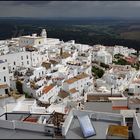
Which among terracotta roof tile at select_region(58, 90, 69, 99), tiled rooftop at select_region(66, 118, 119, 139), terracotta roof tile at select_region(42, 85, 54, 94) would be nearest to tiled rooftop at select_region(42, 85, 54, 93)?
terracotta roof tile at select_region(42, 85, 54, 94)

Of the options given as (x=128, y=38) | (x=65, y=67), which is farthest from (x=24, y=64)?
(x=128, y=38)

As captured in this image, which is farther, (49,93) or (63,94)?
(63,94)

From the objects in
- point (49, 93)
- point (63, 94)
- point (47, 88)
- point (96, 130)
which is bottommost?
point (63, 94)

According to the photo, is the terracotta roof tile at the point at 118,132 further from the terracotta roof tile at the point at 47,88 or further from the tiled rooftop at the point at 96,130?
the terracotta roof tile at the point at 47,88

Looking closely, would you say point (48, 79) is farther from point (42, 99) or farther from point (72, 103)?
point (72, 103)

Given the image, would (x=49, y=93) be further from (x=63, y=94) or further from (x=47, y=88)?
(x=63, y=94)

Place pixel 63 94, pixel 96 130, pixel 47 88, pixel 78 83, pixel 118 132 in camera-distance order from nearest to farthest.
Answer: pixel 118 132 < pixel 96 130 < pixel 47 88 < pixel 63 94 < pixel 78 83

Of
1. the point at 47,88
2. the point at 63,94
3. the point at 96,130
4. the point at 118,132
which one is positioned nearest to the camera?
the point at 118,132

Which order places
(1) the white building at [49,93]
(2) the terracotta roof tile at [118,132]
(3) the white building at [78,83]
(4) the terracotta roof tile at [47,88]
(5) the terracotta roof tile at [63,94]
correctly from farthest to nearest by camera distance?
(3) the white building at [78,83]
(5) the terracotta roof tile at [63,94]
(4) the terracotta roof tile at [47,88]
(1) the white building at [49,93]
(2) the terracotta roof tile at [118,132]

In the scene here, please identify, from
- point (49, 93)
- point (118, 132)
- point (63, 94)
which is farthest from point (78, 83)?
point (118, 132)

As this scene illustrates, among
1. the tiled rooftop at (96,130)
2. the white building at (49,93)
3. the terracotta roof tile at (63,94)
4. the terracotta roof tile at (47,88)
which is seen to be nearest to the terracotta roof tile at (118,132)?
the tiled rooftop at (96,130)

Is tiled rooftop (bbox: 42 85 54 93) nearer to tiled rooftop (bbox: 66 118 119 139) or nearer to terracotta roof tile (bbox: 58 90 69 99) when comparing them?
terracotta roof tile (bbox: 58 90 69 99)
